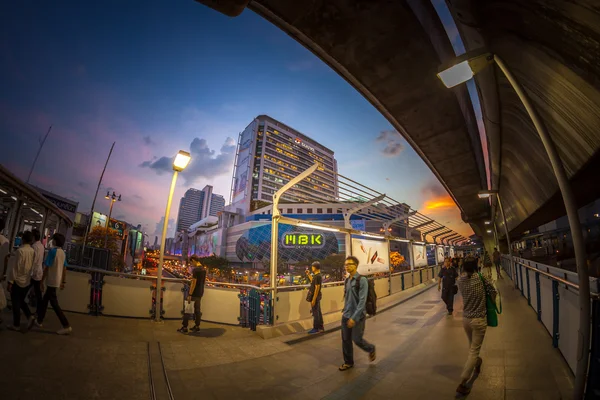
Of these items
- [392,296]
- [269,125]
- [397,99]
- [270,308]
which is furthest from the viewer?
[269,125]

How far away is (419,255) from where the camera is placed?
1430 cm

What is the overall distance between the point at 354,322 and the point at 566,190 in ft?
10.7

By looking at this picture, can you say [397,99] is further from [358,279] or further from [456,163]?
Result: [456,163]

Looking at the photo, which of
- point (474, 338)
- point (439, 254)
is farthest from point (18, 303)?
point (439, 254)

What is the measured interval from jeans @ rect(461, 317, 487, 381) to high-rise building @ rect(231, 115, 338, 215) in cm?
9530

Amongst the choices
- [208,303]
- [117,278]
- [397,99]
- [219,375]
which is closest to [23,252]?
[117,278]

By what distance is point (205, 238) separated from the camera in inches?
3922

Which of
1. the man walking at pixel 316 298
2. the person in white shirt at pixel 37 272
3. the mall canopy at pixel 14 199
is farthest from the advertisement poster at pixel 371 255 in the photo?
the mall canopy at pixel 14 199

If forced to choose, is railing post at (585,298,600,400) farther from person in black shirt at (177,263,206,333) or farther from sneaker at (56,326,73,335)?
sneaker at (56,326,73,335)

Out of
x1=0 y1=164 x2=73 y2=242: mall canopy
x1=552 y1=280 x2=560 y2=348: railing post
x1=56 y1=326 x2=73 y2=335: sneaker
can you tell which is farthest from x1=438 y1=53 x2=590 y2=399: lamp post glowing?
x1=0 y1=164 x2=73 y2=242: mall canopy

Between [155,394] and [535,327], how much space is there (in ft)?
24.3

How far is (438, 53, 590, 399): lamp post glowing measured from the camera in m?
2.48

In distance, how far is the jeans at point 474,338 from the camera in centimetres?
294

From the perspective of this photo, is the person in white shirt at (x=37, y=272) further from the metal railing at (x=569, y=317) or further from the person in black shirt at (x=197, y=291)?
the metal railing at (x=569, y=317)
